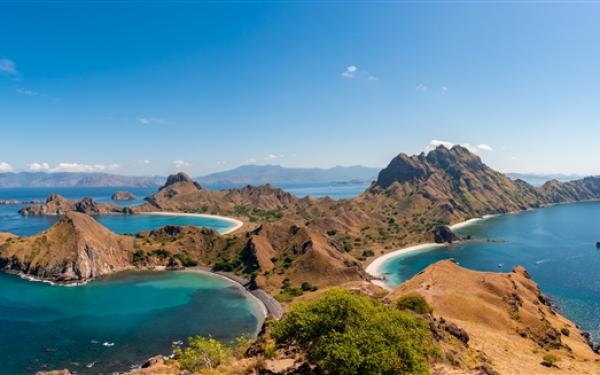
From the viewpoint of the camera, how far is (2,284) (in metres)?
135

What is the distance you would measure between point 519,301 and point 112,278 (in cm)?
13379

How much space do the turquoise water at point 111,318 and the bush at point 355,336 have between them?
2040 inches

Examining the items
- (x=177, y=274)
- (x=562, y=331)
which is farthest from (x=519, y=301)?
(x=177, y=274)

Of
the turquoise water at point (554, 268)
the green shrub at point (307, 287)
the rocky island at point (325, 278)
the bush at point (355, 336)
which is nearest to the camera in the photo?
the bush at point (355, 336)

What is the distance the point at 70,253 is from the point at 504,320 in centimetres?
14576

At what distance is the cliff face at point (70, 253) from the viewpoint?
142625mm

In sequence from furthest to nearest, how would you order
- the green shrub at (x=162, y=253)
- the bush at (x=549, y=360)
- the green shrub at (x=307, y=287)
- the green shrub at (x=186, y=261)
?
the green shrub at (x=162, y=253) < the green shrub at (x=186, y=261) < the green shrub at (x=307, y=287) < the bush at (x=549, y=360)

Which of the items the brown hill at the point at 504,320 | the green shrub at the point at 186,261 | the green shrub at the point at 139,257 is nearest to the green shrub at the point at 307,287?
the brown hill at the point at 504,320

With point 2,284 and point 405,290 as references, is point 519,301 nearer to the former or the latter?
point 405,290

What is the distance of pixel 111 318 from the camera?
103 metres

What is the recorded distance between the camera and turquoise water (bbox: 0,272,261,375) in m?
80.4

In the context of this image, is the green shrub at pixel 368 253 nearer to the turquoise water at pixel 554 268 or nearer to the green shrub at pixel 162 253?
the turquoise water at pixel 554 268

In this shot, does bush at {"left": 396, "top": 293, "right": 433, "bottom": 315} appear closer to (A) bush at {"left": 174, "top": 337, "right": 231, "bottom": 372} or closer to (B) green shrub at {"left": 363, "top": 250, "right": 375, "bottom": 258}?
(A) bush at {"left": 174, "top": 337, "right": 231, "bottom": 372}

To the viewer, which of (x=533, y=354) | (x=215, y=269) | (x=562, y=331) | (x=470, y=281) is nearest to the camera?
(x=533, y=354)
